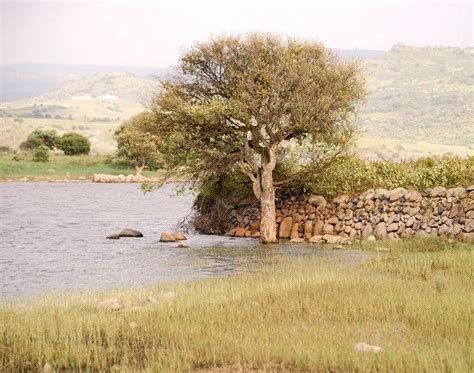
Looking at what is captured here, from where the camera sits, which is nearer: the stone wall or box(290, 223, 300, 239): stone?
the stone wall

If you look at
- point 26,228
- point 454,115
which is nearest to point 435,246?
A: point 26,228

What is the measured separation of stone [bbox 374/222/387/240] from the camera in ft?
112

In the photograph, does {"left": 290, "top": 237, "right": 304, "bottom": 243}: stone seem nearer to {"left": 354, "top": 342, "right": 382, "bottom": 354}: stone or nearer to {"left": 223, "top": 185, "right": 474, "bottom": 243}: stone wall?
{"left": 223, "top": 185, "right": 474, "bottom": 243}: stone wall

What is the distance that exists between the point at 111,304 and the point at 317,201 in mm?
21229

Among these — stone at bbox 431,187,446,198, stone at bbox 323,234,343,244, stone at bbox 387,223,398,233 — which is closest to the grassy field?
stone at bbox 323,234,343,244

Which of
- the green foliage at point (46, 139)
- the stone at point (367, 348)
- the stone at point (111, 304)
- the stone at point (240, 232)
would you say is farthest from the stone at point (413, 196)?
the green foliage at point (46, 139)

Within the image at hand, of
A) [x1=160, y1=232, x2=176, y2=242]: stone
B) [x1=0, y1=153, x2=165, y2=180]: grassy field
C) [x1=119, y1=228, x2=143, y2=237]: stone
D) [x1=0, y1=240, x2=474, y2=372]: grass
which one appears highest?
[x1=0, y1=240, x2=474, y2=372]: grass

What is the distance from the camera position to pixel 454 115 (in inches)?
6747

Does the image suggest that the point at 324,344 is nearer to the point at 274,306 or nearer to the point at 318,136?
the point at 274,306

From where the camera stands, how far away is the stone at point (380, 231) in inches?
1341

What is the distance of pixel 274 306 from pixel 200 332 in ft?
10.1

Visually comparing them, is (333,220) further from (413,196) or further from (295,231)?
(413,196)

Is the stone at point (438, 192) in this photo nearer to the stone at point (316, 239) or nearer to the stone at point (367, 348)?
the stone at point (316, 239)

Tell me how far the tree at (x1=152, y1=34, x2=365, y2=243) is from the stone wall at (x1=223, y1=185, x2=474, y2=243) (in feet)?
7.57
